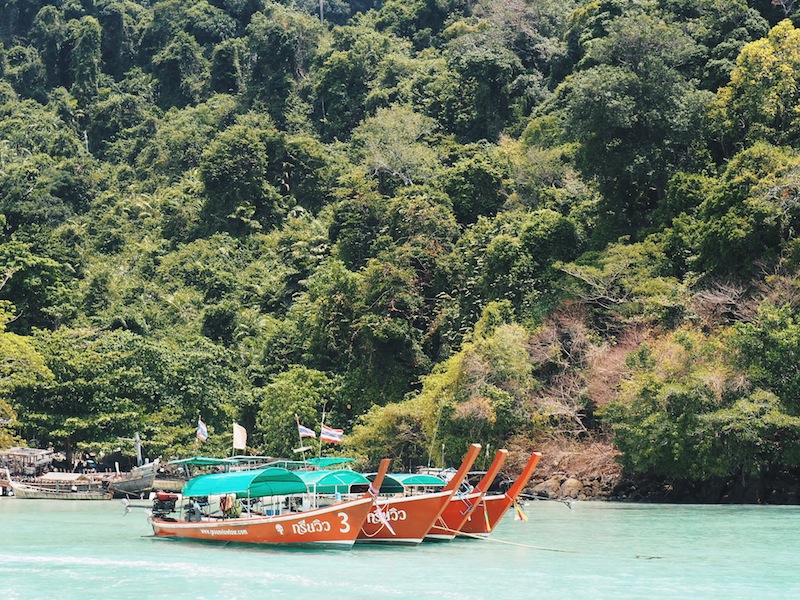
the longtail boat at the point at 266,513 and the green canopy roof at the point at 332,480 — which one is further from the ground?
the green canopy roof at the point at 332,480

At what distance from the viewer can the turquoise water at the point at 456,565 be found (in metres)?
21.1

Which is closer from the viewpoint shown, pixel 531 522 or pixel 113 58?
pixel 531 522

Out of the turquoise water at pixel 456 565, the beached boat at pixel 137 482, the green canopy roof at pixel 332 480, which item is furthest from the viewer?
the beached boat at pixel 137 482

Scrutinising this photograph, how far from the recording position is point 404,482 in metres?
29.1

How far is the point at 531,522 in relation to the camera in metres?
34.4

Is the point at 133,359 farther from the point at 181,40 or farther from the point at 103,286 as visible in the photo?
the point at 181,40

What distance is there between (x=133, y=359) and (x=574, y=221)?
20727 mm

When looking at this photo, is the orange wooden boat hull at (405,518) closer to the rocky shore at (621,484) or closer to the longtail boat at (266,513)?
the longtail boat at (266,513)

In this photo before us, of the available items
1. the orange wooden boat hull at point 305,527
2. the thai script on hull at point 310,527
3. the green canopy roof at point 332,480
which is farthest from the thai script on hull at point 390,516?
the thai script on hull at point 310,527

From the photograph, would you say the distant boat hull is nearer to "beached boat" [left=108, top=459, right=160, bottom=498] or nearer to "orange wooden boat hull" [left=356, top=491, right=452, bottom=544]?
"beached boat" [left=108, top=459, right=160, bottom=498]

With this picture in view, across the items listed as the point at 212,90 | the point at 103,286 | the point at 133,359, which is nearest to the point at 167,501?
the point at 133,359

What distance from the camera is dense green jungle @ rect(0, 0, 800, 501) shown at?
130ft

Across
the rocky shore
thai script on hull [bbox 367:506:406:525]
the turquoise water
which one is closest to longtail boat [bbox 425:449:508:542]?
the turquoise water

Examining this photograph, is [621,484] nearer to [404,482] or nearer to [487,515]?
[487,515]
